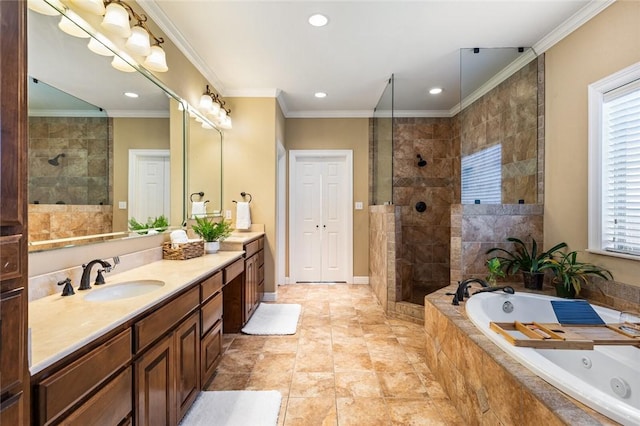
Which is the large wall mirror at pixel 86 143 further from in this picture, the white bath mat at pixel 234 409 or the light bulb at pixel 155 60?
Answer: the white bath mat at pixel 234 409

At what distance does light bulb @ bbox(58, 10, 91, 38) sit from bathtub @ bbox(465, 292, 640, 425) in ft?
8.51

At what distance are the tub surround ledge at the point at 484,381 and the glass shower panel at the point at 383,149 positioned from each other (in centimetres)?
183

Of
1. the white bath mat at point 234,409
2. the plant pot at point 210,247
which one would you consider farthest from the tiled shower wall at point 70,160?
the white bath mat at point 234,409

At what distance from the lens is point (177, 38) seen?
2523mm

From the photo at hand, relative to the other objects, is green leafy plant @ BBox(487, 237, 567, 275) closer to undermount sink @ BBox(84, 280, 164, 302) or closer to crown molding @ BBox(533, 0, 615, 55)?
crown molding @ BBox(533, 0, 615, 55)

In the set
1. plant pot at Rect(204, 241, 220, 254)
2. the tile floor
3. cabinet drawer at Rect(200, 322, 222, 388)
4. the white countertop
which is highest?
plant pot at Rect(204, 241, 220, 254)

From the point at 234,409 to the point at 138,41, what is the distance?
7.54 ft

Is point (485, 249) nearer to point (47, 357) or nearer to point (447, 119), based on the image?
point (447, 119)

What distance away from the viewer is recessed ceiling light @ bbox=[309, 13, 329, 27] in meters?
2.28

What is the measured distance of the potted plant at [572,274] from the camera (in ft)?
6.99

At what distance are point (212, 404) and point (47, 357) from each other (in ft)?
4.23

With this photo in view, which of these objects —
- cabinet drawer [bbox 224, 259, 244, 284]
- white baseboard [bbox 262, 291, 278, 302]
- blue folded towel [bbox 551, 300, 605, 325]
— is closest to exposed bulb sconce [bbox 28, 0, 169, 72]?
cabinet drawer [bbox 224, 259, 244, 284]

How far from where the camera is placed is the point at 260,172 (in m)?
3.73

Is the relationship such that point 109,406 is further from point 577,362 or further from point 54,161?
point 577,362
